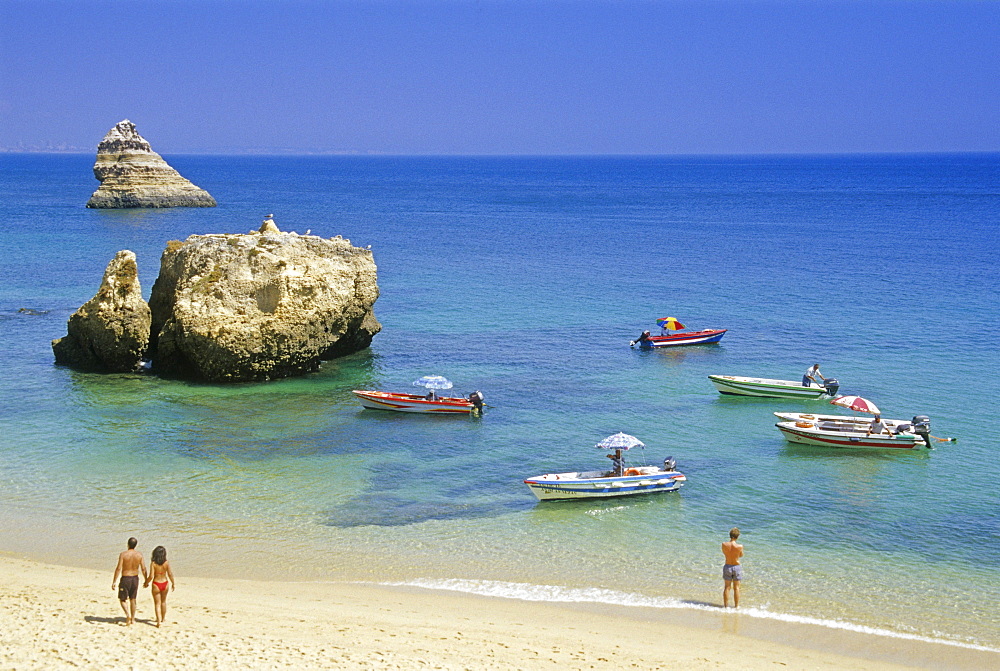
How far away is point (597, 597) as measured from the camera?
20.8m

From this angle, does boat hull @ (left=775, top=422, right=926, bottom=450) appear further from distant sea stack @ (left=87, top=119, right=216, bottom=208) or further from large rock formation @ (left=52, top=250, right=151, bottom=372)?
distant sea stack @ (left=87, top=119, right=216, bottom=208)

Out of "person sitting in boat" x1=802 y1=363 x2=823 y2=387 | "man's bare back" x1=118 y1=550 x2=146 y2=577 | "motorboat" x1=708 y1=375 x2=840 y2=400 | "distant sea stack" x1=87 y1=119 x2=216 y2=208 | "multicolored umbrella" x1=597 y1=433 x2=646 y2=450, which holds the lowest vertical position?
"man's bare back" x1=118 y1=550 x2=146 y2=577

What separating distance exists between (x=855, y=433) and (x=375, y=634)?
18775mm

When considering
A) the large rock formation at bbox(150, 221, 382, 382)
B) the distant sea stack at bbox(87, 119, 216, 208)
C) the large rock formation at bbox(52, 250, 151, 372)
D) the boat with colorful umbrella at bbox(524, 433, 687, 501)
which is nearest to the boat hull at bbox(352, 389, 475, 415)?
the large rock formation at bbox(150, 221, 382, 382)

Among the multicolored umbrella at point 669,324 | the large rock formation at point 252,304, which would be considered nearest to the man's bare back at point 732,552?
the large rock formation at point 252,304

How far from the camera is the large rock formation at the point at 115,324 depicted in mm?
37438

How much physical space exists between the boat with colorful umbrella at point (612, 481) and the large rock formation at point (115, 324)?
1847 cm

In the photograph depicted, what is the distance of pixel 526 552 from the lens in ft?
75.8

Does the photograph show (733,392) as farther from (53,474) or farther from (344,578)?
(53,474)

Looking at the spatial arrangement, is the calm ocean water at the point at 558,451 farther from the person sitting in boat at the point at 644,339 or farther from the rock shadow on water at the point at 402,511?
the person sitting in boat at the point at 644,339

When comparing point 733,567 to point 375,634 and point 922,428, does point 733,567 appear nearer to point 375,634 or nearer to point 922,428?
point 375,634

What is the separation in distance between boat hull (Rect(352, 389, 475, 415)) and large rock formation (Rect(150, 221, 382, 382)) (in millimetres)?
4810

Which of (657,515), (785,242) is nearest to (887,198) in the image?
(785,242)

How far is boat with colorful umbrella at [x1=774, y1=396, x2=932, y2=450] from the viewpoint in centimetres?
3061
